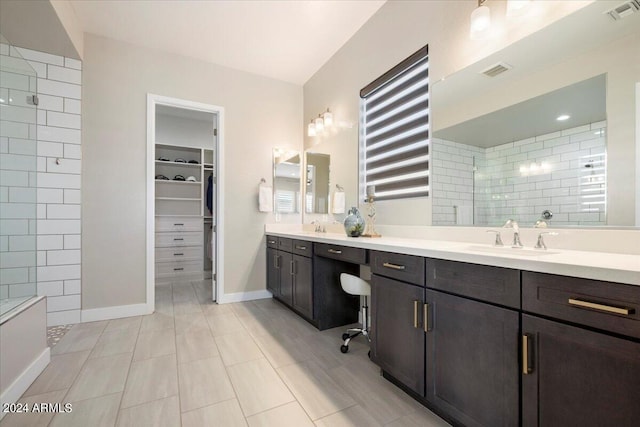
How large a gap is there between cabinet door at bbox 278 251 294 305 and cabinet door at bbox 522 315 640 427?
2.14m

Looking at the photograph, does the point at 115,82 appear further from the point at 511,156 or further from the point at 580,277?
the point at 580,277

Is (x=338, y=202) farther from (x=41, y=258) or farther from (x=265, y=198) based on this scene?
(x=41, y=258)

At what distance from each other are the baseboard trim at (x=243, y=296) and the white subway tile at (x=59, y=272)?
55.6 inches

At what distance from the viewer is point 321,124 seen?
11.0 ft

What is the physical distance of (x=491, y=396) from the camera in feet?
3.61

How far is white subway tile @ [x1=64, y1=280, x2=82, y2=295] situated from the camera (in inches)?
106

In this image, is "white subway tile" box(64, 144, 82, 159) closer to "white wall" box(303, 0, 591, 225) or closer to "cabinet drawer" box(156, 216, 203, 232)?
"cabinet drawer" box(156, 216, 203, 232)

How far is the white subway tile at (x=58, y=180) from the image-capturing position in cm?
262

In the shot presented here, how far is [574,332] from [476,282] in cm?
33

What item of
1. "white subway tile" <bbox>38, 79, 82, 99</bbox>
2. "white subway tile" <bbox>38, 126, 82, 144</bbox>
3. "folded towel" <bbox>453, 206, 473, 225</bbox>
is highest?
"white subway tile" <bbox>38, 79, 82, 99</bbox>

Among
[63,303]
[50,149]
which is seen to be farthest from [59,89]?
[63,303]

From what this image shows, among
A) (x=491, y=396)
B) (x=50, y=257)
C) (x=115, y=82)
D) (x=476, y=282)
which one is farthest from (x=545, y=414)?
(x=115, y=82)

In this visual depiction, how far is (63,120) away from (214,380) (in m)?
2.83

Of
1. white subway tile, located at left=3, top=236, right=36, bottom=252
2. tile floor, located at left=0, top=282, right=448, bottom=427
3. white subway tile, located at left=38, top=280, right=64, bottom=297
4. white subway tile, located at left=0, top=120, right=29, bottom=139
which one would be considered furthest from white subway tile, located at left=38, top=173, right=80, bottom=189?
tile floor, located at left=0, top=282, right=448, bottom=427
